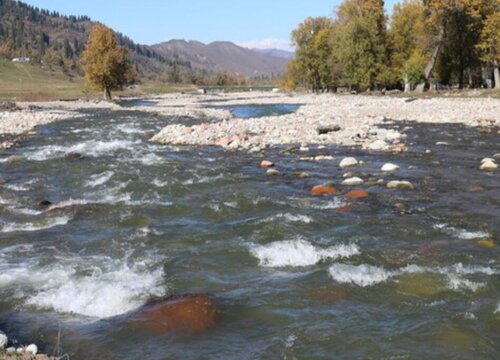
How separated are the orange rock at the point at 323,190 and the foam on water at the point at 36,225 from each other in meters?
7.09

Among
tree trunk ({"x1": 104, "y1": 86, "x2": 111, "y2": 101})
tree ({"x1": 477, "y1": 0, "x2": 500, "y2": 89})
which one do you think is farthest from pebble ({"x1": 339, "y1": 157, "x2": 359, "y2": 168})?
tree trunk ({"x1": 104, "y1": 86, "x2": 111, "y2": 101})

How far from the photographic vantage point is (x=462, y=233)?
1175 centimetres

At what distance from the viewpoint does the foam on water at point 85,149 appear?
24.9 metres

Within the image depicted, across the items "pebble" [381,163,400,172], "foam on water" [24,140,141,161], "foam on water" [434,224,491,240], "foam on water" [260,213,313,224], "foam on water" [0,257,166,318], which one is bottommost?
"foam on water" [0,257,166,318]

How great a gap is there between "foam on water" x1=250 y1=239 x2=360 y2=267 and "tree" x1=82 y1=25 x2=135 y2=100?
3055 inches

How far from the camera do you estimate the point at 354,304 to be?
8477 mm

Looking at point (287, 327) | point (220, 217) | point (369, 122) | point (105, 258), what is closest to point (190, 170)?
point (220, 217)

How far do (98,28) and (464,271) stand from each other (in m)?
85.5

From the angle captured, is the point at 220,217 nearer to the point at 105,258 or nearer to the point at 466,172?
the point at 105,258

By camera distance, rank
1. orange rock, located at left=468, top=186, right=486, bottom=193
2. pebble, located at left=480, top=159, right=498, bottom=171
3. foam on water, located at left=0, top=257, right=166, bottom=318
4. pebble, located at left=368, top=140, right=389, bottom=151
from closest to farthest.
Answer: foam on water, located at left=0, top=257, right=166, bottom=318 < orange rock, located at left=468, top=186, right=486, bottom=193 < pebble, located at left=480, top=159, right=498, bottom=171 < pebble, located at left=368, top=140, right=389, bottom=151

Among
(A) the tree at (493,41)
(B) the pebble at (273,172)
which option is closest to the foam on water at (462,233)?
(B) the pebble at (273,172)

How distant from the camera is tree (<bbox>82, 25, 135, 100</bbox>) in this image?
83.4 metres

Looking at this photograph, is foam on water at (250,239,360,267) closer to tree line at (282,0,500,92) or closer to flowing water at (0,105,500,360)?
flowing water at (0,105,500,360)

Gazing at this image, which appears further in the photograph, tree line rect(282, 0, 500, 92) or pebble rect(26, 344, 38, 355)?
tree line rect(282, 0, 500, 92)
